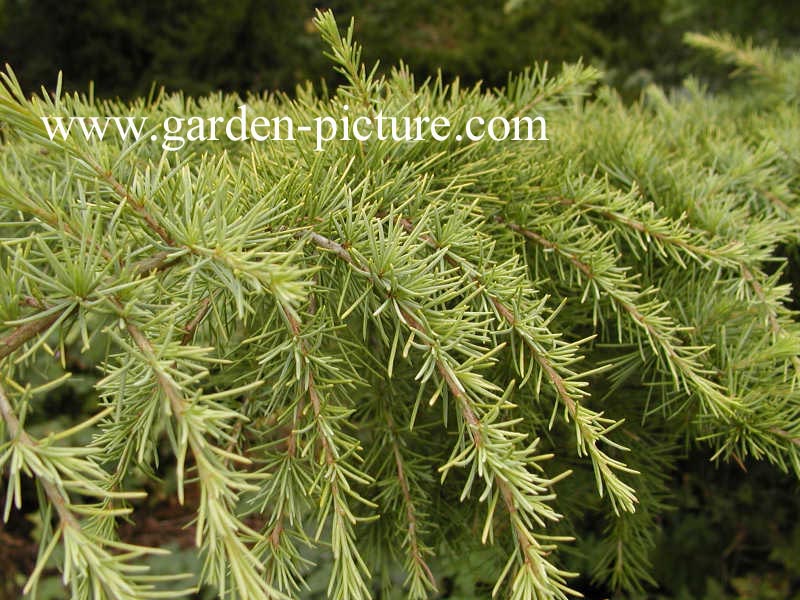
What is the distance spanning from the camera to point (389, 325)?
1.96 ft

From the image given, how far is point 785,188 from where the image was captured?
93 cm

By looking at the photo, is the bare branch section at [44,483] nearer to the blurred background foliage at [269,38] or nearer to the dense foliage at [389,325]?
the dense foliage at [389,325]

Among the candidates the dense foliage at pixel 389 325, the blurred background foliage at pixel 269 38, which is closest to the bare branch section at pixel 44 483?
the dense foliage at pixel 389 325

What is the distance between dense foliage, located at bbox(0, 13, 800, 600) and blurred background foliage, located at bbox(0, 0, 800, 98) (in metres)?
1.92

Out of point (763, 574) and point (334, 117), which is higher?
point (334, 117)

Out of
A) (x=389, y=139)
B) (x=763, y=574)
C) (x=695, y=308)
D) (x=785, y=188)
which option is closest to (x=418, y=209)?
(x=389, y=139)

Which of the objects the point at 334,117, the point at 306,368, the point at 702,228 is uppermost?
the point at 334,117

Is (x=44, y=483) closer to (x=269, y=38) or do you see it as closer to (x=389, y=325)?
(x=389, y=325)

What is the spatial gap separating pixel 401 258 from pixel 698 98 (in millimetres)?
1174

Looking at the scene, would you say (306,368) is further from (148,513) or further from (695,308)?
(148,513)

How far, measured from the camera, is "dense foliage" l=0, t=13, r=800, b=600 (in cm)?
44

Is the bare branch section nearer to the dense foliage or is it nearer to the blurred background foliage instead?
the dense foliage

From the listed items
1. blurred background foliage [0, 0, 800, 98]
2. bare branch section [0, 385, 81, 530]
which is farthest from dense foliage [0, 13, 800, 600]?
blurred background foliage [0, 0, 800, 98]

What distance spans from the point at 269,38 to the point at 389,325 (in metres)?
2.58
